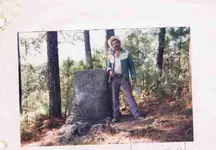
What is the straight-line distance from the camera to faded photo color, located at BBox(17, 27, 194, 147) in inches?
69.1

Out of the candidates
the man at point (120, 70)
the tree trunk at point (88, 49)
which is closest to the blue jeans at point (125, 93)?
the man at point (120, 70)

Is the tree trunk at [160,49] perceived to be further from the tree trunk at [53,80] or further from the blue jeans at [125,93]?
the tree trunk at [53,80]

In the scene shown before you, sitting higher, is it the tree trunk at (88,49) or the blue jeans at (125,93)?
the tree trunk at (88,49)

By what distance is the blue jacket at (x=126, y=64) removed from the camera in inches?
69.5

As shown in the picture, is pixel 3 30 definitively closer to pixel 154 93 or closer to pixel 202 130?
pixel 154 93

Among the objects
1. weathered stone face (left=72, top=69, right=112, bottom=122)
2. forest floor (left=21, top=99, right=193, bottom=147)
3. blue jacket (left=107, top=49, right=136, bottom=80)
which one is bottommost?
forest floor (left=21, top=99, right=193, bottom=147)

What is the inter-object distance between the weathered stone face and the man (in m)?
0.05

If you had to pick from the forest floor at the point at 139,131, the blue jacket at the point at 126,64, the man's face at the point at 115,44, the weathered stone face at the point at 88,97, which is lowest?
the forest floor at the point at 139,131

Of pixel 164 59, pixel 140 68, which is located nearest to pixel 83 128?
pixel 140 68

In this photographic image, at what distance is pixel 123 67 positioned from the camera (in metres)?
1.77

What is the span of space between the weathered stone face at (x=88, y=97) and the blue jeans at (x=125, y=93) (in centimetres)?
3

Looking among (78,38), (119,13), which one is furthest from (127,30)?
(78,38)

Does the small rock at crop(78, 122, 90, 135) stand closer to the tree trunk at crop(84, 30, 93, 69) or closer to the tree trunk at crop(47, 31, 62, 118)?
the tree trunk at crop(47, 31, 62, 118)

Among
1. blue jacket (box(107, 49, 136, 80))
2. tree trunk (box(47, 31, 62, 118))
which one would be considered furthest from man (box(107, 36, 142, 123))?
tree trunk (box(47, 31, 62, 118))
